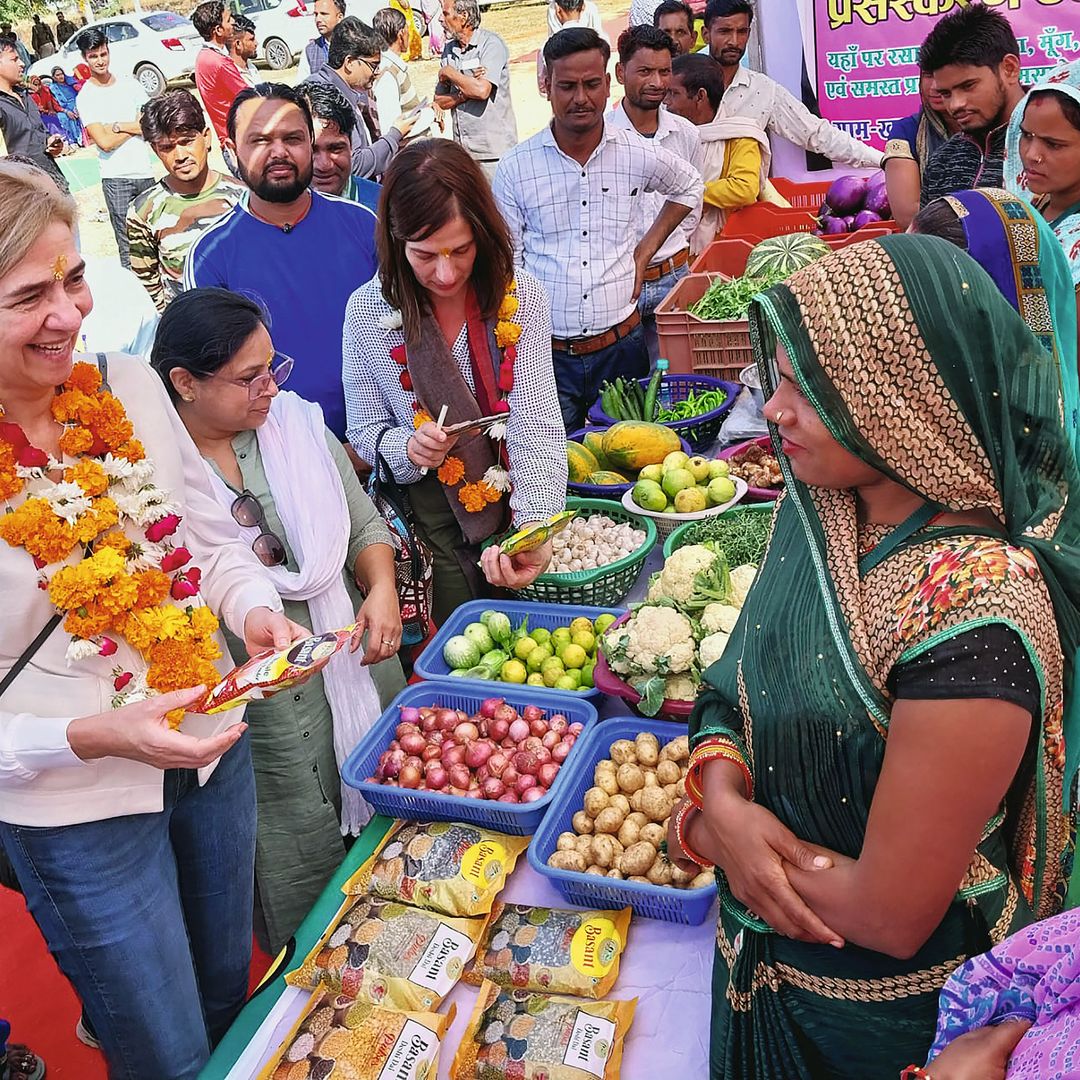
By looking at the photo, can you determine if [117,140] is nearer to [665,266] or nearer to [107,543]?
[665,266]

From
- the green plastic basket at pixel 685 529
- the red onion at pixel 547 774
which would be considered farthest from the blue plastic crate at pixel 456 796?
the green plastic basket at pixel 685 529

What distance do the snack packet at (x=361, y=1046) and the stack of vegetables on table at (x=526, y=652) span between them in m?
1.03

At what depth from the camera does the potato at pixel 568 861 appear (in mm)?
2049

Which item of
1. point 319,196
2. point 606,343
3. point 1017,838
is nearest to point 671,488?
point 606,343

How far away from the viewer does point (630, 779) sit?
88.4 inches

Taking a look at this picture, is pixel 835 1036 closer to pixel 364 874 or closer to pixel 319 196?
pixel 364 874

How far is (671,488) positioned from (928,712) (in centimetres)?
223

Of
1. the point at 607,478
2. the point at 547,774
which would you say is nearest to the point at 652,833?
the point at 547,774

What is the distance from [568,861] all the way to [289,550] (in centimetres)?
116

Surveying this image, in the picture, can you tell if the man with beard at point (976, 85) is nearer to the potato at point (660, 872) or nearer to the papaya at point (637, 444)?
the papaya at point (637, 444)

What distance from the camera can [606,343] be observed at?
4578mm

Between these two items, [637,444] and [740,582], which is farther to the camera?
[637,444]

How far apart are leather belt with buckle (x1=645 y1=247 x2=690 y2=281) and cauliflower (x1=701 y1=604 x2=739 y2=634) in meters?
3.08

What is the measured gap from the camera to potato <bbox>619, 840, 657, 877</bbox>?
2.03m
